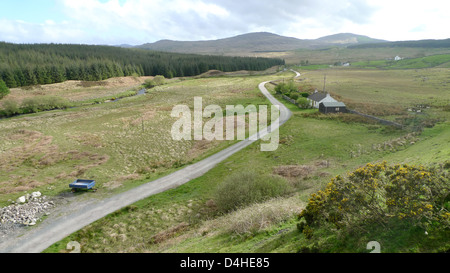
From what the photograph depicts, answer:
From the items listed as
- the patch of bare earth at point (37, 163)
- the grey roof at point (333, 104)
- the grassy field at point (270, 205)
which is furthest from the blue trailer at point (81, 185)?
the grey roof at point (333, 104)

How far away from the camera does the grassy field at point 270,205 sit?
14.0m

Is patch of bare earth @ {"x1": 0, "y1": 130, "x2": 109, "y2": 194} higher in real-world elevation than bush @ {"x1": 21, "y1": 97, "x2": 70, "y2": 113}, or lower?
lower

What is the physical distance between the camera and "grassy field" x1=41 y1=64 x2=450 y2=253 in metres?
14.0

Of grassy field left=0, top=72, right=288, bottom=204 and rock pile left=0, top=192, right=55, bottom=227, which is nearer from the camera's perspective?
rock pile left=0, top=192, right=55, bottom=227

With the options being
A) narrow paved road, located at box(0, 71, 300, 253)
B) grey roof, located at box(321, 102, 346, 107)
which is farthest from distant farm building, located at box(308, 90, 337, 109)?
narrow paved road, located at box(0, 71, 300, 253)

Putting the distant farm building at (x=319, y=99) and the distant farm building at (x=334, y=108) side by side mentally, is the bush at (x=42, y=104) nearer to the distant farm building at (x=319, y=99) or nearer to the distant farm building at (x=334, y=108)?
the distant farm building at (x=319, y=99)

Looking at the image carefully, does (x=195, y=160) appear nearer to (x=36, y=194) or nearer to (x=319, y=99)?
(x=36, y=194)

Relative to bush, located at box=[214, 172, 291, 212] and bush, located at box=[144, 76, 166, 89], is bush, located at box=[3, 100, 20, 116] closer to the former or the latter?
bush, located at box=[144, 76, 166, 89]

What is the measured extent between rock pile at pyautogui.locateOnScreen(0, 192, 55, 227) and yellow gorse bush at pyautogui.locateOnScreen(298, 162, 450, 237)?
971 inches

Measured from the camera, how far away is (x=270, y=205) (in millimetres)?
18281

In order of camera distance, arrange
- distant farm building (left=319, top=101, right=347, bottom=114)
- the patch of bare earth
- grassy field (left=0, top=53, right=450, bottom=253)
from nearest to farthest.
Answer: grassy field (left=0, top=53, right=450, bottom=253), the patch of bare earth, distant farm building (left=319, top=101, right=347, bottom=114)

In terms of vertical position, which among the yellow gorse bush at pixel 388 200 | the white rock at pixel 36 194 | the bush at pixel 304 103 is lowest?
the white rock at pixel 36 194

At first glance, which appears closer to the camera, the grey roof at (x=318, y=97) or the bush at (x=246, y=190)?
the bush at (x=246, y=190)

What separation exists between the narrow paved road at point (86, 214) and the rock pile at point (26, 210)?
1532 millimetres
